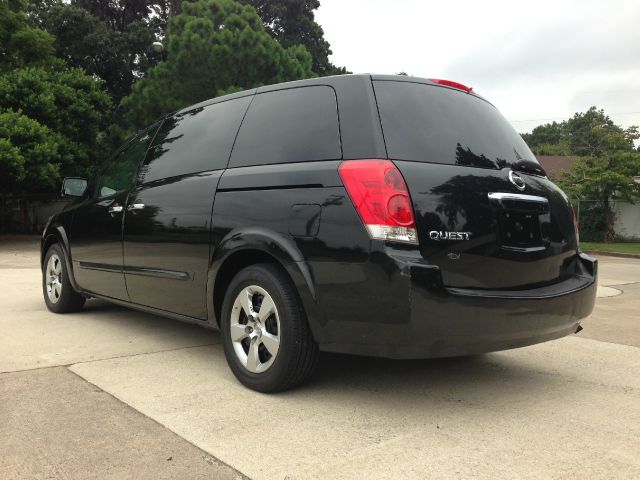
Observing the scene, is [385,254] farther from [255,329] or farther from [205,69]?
[205,69]

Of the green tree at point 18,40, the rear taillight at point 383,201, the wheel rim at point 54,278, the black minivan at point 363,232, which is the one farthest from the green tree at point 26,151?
the rear taillight at point 383,201

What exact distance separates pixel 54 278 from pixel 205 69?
1374 cm

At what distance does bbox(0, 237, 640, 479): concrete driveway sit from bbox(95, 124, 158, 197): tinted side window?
1.29m

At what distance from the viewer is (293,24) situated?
3575 centimetres

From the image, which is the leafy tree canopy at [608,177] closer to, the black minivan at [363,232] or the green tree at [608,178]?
the green tree at [608,178]

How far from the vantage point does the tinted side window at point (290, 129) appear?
10.6 ft

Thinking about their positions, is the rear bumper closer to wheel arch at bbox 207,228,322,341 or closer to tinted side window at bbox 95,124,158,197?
wheel arch at bbox 207,228,322,341

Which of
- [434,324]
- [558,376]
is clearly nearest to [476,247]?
[434,324]

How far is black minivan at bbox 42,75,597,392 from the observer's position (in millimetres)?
2811

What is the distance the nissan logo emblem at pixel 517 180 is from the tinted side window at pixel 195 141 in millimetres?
1779

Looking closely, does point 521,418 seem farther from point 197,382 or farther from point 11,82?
point 11,82

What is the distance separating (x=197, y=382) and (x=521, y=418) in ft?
6.16

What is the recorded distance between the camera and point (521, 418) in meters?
2.96

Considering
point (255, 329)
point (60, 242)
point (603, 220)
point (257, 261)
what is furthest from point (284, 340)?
point (603, 220)
